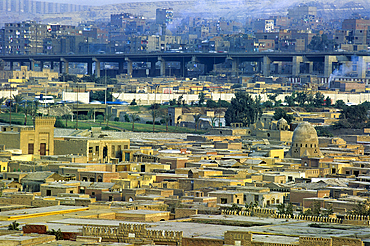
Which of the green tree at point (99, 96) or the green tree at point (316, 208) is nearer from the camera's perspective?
the green tree at point (316, 208)

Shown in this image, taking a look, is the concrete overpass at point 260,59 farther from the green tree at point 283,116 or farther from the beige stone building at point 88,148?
the beige stone building at point 88,148

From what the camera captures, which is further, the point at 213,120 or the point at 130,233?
the point at 213,120

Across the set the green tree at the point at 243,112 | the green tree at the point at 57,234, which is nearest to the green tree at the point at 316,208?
the green tree at the point at 57,234

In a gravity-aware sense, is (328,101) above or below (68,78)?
above

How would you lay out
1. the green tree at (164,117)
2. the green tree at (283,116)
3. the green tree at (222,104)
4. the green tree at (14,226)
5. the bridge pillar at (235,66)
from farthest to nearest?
1. the bridge pillar at (235,66)
2. the green tree at (222,104)
3. the green tree at (164,117)
4. the green tree at (283,116)
5. the green tree at (14,226)

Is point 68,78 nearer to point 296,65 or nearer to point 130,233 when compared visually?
point 296,65

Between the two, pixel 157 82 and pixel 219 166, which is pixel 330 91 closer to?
pixel 157 82

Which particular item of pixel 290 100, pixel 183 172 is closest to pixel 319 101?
pixel 290 100

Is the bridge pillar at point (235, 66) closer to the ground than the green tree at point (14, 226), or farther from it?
closer to the ground

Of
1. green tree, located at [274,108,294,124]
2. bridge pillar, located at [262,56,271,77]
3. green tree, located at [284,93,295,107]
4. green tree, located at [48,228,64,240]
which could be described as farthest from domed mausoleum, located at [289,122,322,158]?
bridge pillar, located at [262,56,271,77]
